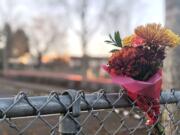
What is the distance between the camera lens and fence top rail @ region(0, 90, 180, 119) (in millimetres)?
1353

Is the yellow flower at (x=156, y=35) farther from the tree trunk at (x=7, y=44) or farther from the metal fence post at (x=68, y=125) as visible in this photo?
the tree trunk at (x=7, y=44)

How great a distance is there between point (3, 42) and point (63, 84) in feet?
74.6

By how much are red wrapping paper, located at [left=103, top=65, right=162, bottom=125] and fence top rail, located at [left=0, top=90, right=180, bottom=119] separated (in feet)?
0.14

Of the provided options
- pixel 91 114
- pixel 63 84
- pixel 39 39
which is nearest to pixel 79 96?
pixel 91 114

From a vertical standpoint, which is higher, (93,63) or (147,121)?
(147,121)

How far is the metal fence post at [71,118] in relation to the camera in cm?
152

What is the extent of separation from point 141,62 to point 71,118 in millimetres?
449

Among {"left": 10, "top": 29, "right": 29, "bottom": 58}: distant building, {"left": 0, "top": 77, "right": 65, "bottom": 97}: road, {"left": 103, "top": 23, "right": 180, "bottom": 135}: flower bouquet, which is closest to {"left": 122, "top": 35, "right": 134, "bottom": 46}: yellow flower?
{"left": 103, "top": 23, "right": 180, "bottom": 135}: flower bouquet

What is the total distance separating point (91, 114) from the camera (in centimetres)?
161

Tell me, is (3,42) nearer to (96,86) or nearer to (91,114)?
(96,86)

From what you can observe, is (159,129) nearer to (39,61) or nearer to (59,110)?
(59,110)

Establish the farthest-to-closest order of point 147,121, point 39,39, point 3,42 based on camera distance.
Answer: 1. point 39,39
2. point 3,42
3. point 147,121

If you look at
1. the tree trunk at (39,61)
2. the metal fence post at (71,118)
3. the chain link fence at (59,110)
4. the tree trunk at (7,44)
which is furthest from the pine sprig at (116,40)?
the tree trunk at (39,61)

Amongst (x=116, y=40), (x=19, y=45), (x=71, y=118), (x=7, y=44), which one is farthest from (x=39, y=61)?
(x=71, y=118)
